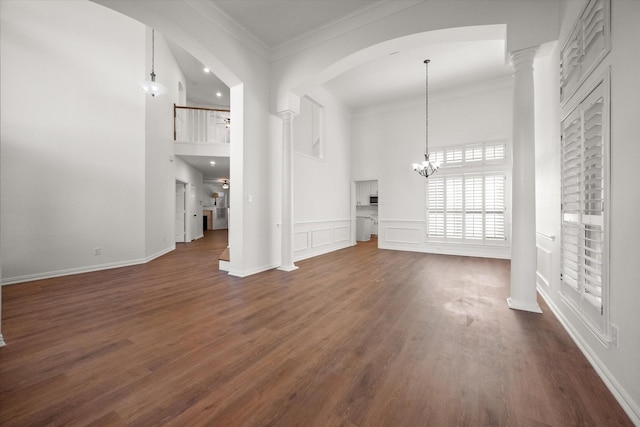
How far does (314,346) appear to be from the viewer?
215 centimetres

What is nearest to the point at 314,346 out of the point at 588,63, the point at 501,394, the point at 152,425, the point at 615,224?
the point at 152,425

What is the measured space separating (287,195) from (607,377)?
4367 mm

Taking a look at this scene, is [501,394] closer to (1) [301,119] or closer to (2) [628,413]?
(2) [628,413]

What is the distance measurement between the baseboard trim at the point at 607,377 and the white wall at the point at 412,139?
A: 447 cm

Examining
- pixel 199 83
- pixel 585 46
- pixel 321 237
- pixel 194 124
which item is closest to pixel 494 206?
pixel 321 237

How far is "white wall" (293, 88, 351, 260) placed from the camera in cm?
624

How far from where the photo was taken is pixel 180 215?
30.6 feet

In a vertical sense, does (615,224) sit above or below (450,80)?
below

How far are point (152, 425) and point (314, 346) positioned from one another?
3.80 ft

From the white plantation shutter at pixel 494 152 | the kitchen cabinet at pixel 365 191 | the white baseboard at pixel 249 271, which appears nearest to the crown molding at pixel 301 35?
the white baseboard at pixel 249 271

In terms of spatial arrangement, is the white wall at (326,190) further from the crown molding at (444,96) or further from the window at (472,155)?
the window at (472,155)

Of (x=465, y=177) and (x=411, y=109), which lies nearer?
(x=465, y=177)

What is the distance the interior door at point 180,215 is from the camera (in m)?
9.24

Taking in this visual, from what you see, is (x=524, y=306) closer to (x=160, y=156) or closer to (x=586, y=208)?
(x=586, y=208)
